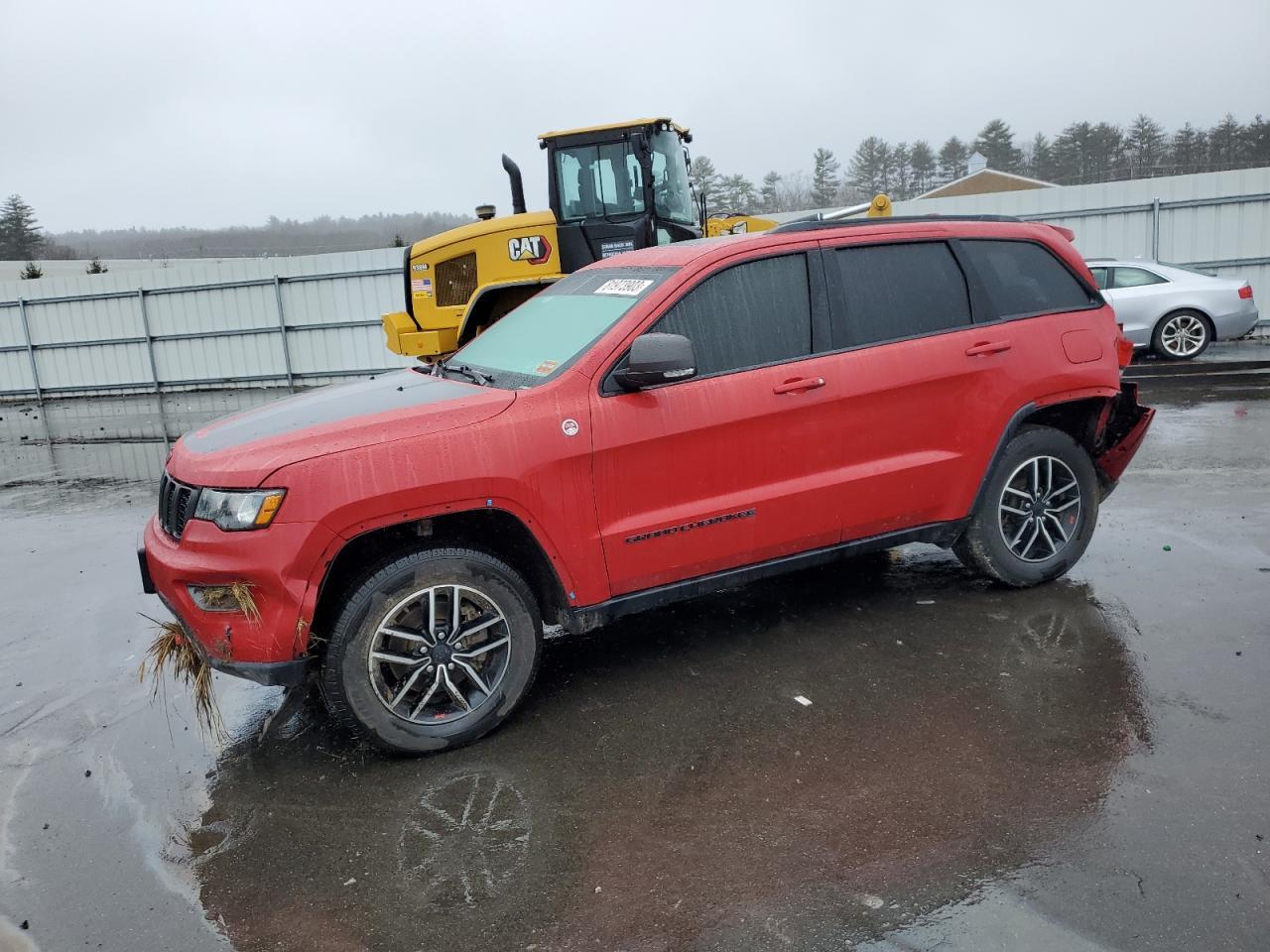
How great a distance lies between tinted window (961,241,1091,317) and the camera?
4.86m

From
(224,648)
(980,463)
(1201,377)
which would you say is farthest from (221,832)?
(1201,377)

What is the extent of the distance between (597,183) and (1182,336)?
28.7ft

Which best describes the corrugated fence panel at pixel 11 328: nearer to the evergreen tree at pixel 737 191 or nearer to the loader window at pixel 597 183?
the loader window at pixel 597 183

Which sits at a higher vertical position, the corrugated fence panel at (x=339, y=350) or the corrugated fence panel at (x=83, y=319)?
the corrugated fence panel at (x=83, y=319)

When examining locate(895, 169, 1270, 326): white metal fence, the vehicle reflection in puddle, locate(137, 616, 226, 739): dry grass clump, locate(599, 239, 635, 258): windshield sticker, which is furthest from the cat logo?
locate(895, 169, 1270, 326): white metal fence

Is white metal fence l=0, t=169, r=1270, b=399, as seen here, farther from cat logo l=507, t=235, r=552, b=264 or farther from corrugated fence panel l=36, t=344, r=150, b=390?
cat logo l=507, t=235, r=552, b=264

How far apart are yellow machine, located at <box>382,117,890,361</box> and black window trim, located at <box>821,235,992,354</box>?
5486 millimetres

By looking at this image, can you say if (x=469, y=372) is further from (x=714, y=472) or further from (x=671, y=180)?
(x=671, y=180)

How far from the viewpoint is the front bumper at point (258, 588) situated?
348 centimetres

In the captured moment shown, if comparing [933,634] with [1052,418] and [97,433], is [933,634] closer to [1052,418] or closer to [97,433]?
[1052,418]

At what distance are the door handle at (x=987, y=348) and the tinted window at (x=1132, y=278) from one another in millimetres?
10211

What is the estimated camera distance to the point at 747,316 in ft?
14.1

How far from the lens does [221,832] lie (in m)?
3.40

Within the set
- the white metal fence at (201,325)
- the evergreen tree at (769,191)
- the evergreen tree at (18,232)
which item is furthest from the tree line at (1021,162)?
the evergreen tree at (18,232)
